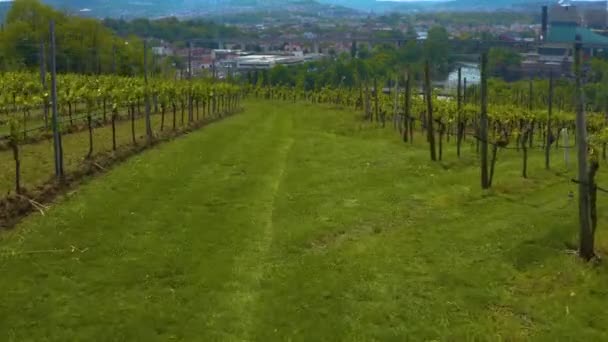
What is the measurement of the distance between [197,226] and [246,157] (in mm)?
11869

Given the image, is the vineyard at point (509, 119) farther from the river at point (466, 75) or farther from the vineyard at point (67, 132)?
the vineyard at point (67, 132)

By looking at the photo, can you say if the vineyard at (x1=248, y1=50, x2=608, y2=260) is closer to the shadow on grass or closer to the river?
the shadow on grass

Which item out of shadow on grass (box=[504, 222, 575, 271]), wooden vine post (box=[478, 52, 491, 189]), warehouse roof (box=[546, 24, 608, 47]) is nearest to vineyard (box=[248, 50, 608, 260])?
wooden vine post (box=[478, 52, 491, 189])

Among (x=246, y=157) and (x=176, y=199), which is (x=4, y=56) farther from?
(x=176, y=199)

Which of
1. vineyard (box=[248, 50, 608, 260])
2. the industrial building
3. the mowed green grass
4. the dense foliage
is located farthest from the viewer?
the industrial building

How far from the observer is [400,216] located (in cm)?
1973

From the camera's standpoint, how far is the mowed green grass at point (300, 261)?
12.1m

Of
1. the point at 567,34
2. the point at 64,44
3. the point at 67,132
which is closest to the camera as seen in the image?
the point at 67,132

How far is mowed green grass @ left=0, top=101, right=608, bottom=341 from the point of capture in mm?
12117

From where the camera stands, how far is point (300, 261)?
15.5m

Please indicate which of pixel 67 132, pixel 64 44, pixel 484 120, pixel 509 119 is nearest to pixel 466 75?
pixel 64 44

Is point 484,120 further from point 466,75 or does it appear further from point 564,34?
point 466,75

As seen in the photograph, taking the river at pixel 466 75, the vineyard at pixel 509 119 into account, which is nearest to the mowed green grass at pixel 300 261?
the vineyard at pixel 509 119

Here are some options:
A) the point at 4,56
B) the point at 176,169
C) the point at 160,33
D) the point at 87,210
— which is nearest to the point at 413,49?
the point at 4,56
